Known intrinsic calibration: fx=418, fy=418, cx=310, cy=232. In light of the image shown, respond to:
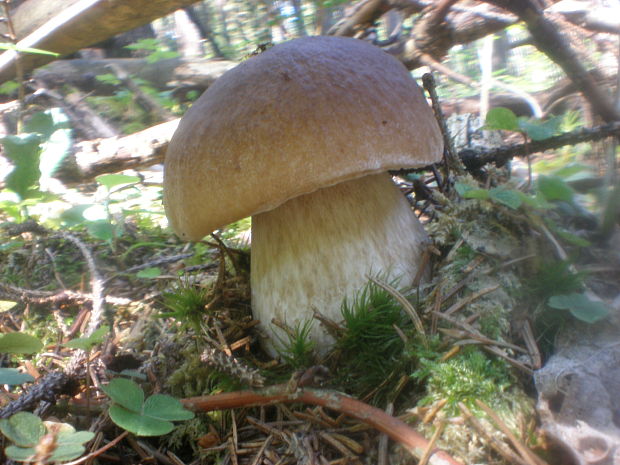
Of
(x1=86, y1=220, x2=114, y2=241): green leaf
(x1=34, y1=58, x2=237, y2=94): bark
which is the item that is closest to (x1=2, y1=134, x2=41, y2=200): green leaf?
(x1=86, y1=220, x2=114, y2=241): green leaf

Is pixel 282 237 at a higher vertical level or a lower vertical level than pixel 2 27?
lower

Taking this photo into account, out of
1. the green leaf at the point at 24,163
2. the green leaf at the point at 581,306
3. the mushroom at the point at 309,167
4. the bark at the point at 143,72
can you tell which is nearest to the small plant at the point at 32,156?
the green leaf at the point at 24,163

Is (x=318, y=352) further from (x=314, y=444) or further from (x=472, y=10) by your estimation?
(x=472, y=10)

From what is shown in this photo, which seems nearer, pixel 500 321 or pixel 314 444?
pixel 314 444

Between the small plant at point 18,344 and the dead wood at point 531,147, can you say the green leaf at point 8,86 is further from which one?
the dead wood at point 531,147

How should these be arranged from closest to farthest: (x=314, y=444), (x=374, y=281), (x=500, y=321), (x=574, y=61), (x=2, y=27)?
1. (x=314, y=444)
2. (x=500, y=321)
3. (x=374, y=281)
4. (x=574, y=61)
5. (x=2, y=27)

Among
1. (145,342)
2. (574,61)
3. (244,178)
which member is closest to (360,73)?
(244,178)

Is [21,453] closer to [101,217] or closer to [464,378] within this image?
[464,378]
